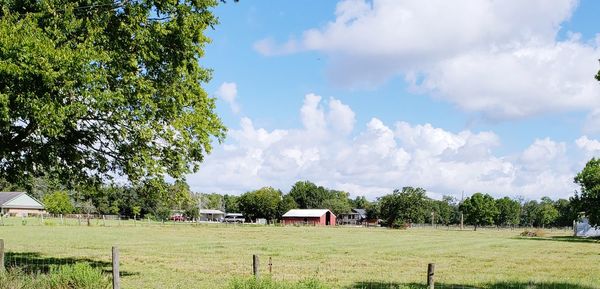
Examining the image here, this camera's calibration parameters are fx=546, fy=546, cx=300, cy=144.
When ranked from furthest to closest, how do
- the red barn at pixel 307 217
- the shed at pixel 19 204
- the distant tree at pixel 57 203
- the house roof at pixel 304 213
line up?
1. the house roof at pixel 304 213
2. the red barn at pixel 307 217
3. the distant tree at pixel 57 203
4. the shed at pixel 19 204

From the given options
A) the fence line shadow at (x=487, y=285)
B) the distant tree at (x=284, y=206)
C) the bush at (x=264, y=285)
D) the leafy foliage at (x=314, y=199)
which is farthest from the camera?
the leafy foliage at (x=314, y=199)

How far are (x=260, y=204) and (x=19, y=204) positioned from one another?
65.7 metres

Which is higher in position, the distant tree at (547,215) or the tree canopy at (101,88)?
the tree canopy at (101,88)

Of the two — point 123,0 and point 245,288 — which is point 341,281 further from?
point 123,0

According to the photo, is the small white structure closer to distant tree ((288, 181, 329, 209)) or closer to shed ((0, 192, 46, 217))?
distant tree ((288, 181, 329, 209))

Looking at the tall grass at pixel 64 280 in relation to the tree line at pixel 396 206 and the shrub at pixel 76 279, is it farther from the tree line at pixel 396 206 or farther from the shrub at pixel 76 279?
the tree line at pixel 396 206

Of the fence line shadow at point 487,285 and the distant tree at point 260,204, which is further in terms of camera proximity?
the distant tree at point 260,204

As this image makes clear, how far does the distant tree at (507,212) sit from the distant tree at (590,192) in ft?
311

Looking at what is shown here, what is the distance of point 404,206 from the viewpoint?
139000 mm

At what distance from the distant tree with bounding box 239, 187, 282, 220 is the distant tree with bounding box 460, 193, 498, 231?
56.3 m

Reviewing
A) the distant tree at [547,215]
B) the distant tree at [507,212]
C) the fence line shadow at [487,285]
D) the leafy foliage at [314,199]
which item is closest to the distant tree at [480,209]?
the distant tree at [507,212]

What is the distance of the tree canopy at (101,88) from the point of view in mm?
14797

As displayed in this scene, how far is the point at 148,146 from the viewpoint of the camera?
65.9 ft

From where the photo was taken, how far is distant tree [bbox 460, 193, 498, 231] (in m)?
154
